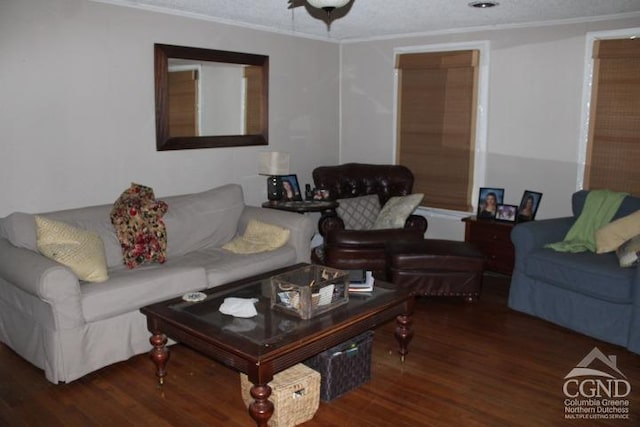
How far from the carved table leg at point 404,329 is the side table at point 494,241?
6.48 feet

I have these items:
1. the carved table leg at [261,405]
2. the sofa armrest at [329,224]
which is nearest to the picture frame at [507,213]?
the sofa armrest at [329,224]

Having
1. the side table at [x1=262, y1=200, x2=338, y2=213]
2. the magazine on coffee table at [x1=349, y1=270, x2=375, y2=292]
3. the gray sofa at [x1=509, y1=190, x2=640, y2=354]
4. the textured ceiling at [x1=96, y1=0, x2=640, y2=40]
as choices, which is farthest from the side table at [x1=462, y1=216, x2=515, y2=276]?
the magazine on coffee table at [x1=349, y1=270, x2=375, y2=292]

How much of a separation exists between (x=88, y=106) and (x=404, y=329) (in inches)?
111

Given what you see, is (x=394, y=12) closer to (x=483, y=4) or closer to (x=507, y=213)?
(x=483, y=4)

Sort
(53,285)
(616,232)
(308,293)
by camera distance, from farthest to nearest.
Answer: (616,232), (53,285), (308,293)

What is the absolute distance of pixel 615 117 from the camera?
183 inches

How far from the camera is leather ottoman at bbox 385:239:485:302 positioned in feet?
14.4

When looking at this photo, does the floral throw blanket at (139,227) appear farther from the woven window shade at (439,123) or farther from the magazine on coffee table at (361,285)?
the woven window shade at (439,123)

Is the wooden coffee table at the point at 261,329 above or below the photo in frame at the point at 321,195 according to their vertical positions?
below

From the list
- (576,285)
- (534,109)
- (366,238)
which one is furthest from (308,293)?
(534,109)

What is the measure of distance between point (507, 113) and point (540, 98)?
33 cm

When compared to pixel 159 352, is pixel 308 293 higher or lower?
higher

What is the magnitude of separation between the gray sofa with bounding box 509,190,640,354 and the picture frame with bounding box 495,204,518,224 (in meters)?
0.55

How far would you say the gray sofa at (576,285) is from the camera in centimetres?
367
